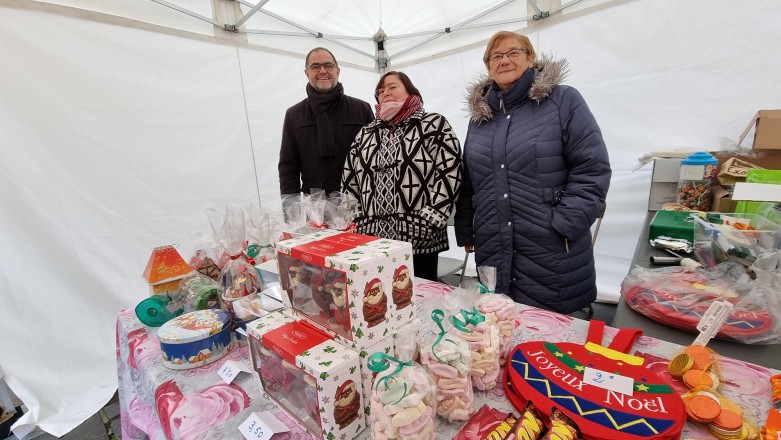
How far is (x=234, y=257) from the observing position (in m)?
1.23

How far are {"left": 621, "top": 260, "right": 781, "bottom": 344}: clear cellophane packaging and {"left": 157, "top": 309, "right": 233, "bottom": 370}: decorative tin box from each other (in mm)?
1234

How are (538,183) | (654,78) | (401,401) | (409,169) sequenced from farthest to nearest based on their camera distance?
(654,78) → (409,169) → (538,183) → (401,401)

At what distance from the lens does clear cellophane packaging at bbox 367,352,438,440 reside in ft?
1.66

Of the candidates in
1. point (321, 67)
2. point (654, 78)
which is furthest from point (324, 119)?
point (654, 78)

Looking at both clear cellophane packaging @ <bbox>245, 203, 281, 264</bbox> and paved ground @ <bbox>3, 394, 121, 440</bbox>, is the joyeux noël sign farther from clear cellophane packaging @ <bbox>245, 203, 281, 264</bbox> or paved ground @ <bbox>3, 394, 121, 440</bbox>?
→ paved ground @ <bbox>3, 394, 121, 440</bbox>

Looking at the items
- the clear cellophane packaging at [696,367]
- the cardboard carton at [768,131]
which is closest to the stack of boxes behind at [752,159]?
the cardboard carton at [768,131]

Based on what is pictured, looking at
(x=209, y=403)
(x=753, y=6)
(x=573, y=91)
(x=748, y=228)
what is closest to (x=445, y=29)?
(x=753, y=6)

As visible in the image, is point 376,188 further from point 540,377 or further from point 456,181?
point 540,377

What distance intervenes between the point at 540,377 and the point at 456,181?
0.97 meters

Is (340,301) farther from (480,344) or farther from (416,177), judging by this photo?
(416,177)

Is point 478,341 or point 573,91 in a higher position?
point 573,91

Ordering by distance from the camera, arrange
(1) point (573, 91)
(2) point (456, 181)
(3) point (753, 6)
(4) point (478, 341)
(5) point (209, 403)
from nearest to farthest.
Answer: (4) point (478, 341) → (5) point (209, 403) → (1) point (573, 91) → (2) point (456, 181) → (3) point (753, 6)

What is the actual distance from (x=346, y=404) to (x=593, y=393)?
466mm

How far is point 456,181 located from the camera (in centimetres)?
153
